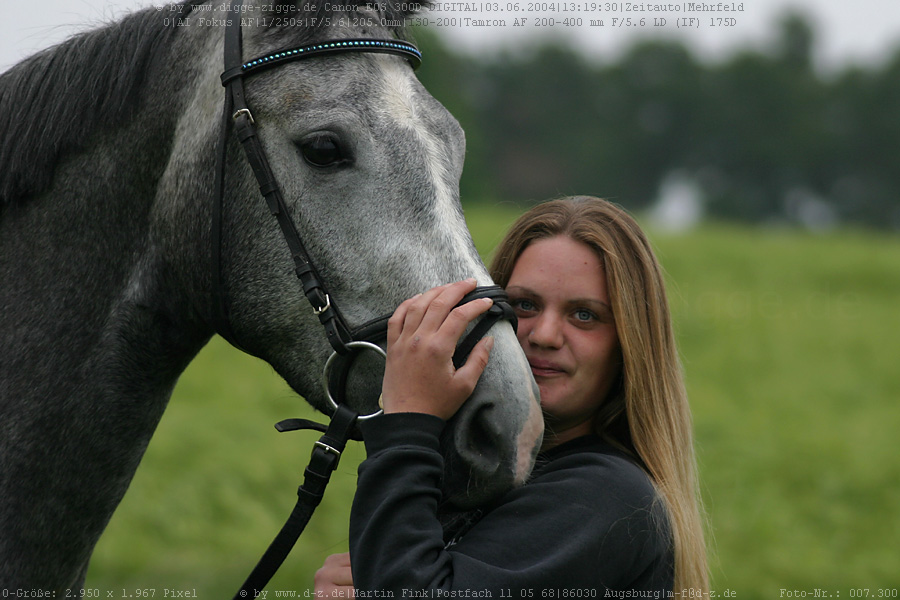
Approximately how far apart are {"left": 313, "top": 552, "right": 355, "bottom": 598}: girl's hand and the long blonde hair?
0.81 meters

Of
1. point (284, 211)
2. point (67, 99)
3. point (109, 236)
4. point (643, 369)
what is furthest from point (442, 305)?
point (67, 99)

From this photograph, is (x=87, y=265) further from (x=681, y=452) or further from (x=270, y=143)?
(x=681, y=452)

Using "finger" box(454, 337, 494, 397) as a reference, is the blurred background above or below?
below

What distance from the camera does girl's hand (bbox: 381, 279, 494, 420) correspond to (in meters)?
1.99

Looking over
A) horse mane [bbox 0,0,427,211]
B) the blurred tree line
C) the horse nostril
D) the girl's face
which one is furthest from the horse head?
the blurred tree line

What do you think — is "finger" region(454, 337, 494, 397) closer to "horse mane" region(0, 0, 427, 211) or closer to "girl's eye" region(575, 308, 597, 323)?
"girl's eye" region(575, 308, 597, 323)

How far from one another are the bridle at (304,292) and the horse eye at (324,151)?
12cm

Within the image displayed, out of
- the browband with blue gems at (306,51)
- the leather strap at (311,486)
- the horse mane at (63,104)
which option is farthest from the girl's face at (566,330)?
A: the horse mane at (63,104)

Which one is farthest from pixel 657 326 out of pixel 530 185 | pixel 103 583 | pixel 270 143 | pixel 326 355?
pixel 530 185

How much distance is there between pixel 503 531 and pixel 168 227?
1.22 m

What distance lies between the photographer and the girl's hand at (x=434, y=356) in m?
1.99

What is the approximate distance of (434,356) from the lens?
1983mm

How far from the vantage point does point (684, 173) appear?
58.4 meters

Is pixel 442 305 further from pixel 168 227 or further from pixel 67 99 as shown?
pixel 67 99
